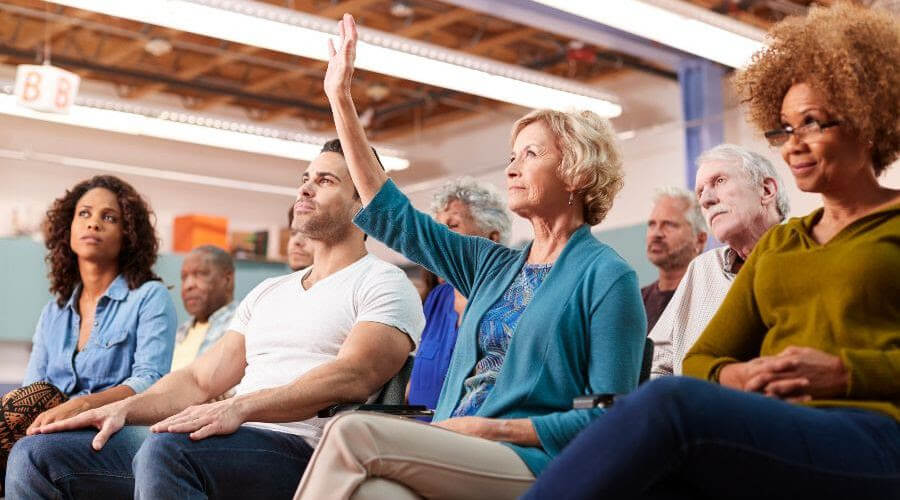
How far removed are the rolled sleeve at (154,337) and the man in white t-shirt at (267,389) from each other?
32 centimetres

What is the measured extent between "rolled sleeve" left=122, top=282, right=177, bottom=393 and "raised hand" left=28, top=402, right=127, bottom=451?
353 millimetres

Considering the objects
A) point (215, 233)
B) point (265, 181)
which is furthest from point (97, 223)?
point (265, 181)

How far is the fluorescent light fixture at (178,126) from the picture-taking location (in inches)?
284

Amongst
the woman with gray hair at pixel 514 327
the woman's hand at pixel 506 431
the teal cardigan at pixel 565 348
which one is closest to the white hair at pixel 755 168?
the woman with gray hair at pixel 514 327

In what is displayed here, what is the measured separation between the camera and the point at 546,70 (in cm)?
890

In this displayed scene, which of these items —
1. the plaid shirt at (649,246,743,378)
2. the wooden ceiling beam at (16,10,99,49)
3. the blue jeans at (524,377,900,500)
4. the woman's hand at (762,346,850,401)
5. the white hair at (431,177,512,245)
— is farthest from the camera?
the wooden ceiling beam at (16,10,99,49)

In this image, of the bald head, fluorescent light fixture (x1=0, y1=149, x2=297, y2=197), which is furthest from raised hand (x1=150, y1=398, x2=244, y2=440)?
fluorescent light fixture (x1=0, y1=149, x2=297, y2=197)

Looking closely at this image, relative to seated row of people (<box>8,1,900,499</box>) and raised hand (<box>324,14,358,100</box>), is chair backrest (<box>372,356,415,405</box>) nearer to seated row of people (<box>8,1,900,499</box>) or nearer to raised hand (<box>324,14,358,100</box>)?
seated row of people (<box>8,1,900,499</box>)

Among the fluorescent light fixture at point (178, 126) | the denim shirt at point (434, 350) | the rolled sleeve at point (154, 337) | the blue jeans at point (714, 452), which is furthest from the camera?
the fluorescent light fixture at point (178, 126)

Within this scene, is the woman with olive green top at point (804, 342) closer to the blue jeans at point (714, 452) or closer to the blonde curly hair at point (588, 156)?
the blue jeans at point (714, 452)

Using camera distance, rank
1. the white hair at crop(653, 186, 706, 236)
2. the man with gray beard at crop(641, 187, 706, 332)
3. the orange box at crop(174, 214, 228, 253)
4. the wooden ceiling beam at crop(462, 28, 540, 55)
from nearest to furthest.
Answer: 1. the man with gray beard at crop(641, 187, 706, 332)
2. the white hair at crop(653, 186, 706, 236)
3. the wooden ceiling beam at crop(462, 28, 540, 55)
4. the orange box at crop(174, 214, 228, 253)

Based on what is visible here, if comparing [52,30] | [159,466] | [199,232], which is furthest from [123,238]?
[52,30]

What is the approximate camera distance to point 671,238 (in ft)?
12.0

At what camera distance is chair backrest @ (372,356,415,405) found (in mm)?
2385
